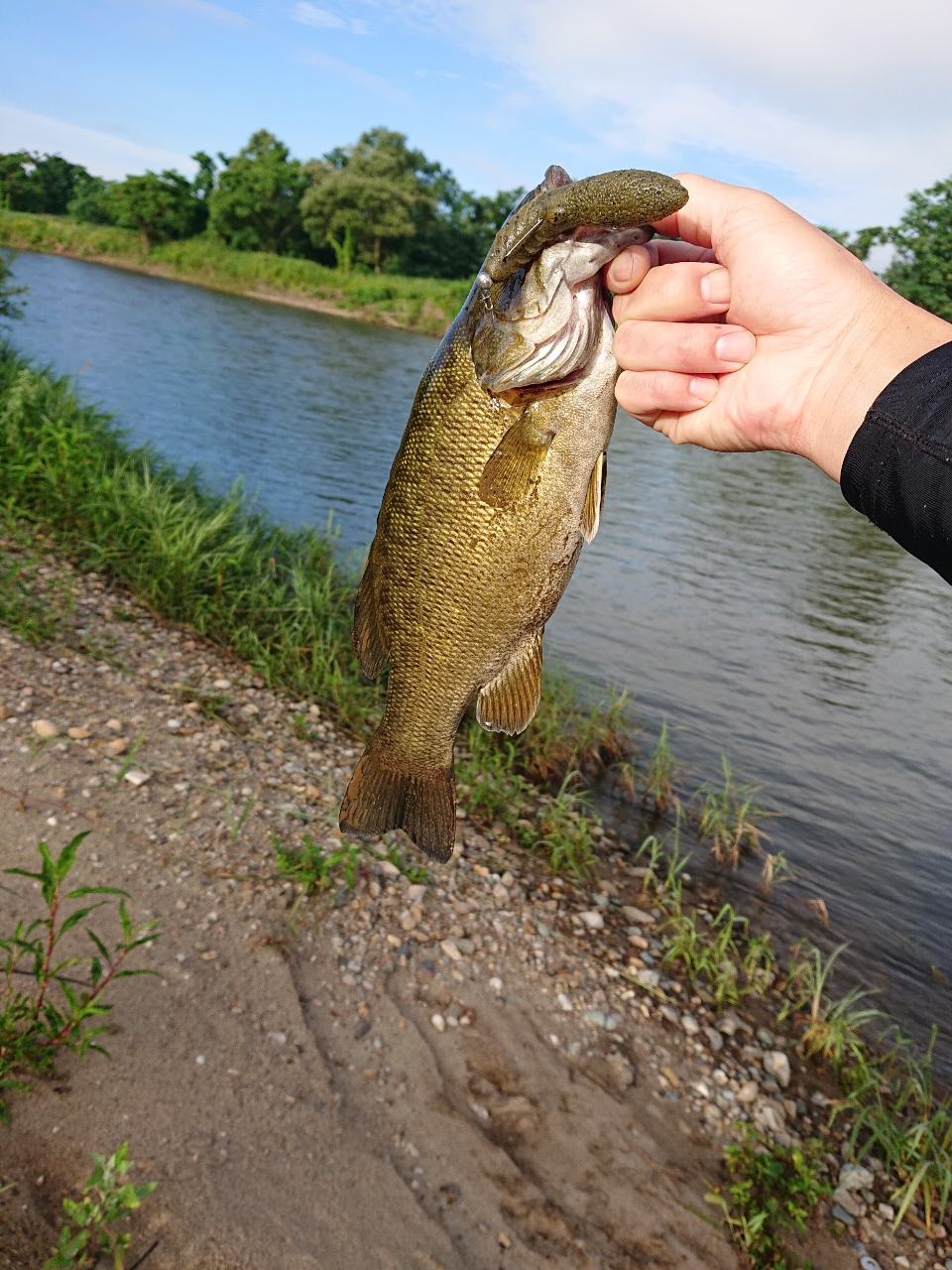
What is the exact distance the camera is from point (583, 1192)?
3.61m

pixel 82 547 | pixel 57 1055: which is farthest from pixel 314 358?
pixel 57 1055

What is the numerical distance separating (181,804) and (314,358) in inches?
1004

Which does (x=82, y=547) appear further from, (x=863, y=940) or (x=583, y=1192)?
(x=863, y=940)

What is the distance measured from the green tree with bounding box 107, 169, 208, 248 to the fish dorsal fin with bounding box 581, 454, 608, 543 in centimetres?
6497

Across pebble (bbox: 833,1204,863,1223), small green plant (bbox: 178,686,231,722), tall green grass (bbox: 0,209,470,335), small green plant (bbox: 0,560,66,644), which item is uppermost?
tall green grass (bbox: 0,209,470,335)

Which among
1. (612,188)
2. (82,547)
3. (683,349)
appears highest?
(612,188)

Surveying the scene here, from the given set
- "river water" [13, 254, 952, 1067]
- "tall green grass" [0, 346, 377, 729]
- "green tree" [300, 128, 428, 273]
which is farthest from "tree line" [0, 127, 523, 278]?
"tall green grass" [0, 346, 377, 729]

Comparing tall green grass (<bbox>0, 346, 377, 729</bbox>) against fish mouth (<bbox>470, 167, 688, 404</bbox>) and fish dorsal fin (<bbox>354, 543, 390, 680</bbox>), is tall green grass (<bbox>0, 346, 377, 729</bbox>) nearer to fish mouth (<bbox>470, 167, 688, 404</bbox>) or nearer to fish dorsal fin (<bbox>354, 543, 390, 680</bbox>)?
fish dorsal fin (<bbox>354, 543, 390, 680</bbox>)

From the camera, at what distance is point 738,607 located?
42.0ft

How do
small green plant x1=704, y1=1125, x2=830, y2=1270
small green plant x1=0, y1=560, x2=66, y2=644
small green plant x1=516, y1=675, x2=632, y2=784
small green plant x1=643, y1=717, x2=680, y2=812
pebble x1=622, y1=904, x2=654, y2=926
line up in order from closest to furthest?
small green plant x1=704, y1=1125, x2=830, y2=1270
pebble x1=622, y1=904, x2=654, y2=926
small green plant x1=0, y1=560, x2=66, y2=644
small green plant x1=516, y1=675, x2=632, y2=784
small green plant x1=643, y1=717, x2=680, y2=812

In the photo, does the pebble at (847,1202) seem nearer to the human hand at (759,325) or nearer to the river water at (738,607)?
the river water at (738,607)

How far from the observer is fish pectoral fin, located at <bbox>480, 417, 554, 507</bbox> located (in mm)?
2123

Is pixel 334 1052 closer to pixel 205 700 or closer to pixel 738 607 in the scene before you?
pixel 205 700

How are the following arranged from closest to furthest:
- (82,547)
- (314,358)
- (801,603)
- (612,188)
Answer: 1. (612,188)
2. (82,547)
3. (801,603)
4. (314,358)
